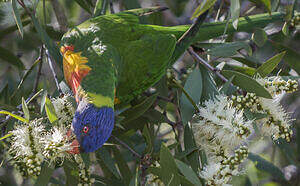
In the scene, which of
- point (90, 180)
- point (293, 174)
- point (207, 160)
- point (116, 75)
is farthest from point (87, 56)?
point (293, 174)

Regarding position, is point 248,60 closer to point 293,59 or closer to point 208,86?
point 293,59

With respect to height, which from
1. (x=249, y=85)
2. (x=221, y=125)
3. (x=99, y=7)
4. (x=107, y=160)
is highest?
(x=99, y=7)

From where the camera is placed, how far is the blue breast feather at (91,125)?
157cm

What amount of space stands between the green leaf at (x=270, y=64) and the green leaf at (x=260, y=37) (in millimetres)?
397

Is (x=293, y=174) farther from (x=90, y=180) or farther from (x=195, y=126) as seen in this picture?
(x=90, y=180)

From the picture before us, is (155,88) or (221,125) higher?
(221,125)

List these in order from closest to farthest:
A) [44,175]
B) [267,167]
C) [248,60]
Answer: [44,175] < [248,60] < [267,167]

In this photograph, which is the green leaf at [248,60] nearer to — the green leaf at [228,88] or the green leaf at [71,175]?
the green leaf at [228,88]

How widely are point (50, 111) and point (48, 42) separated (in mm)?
519

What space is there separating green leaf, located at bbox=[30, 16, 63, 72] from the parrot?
1.4 inches

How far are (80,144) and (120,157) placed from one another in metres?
0.40

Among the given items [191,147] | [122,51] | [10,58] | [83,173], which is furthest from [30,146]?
[10,58]

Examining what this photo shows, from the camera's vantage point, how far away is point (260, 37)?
204 cm

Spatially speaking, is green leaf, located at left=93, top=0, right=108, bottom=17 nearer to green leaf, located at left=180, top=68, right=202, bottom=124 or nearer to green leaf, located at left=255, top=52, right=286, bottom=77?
green leaf, located at left=180, top=68, right=202, bottom=124
